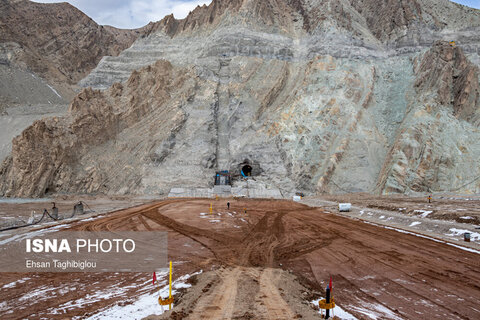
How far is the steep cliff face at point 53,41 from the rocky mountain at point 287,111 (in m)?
18.5

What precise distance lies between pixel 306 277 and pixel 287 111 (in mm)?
37605

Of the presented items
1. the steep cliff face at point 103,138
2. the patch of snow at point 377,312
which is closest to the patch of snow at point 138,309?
the patch of snow at point 377,312

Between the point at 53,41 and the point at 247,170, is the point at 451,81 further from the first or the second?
the point at 53,41

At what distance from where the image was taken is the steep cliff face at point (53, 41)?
6425 centimetres

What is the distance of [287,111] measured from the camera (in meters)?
43.5

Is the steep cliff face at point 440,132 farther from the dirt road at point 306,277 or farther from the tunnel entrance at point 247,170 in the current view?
the dirt road at point 306,277

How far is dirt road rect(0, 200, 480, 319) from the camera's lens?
5.57m

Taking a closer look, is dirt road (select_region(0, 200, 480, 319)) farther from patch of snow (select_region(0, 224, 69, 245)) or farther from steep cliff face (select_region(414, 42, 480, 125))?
steep cliff face (select_region(414, 42, 480, 125))

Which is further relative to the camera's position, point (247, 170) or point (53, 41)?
point (53, 41)

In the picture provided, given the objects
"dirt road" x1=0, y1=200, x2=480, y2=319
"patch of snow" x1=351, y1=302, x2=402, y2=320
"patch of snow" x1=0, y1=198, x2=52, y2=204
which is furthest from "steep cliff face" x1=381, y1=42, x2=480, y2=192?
"patch of snow" x1=0, y1=198, x2=52, y2=204

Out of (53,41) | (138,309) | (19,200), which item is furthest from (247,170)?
(53,41)

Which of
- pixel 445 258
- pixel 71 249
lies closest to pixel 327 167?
pixel 445 258

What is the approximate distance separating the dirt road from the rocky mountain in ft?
72.9

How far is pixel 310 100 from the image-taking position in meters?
43.5
